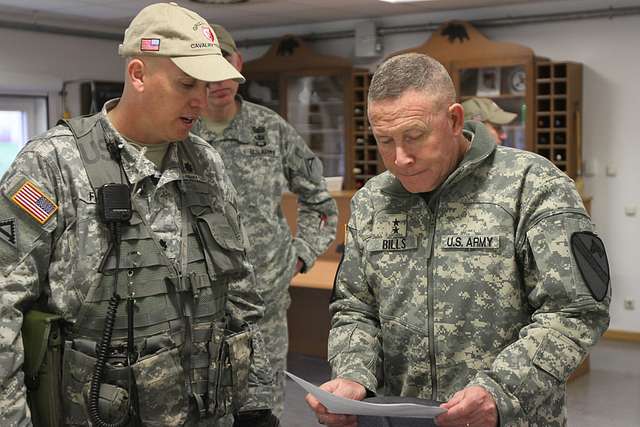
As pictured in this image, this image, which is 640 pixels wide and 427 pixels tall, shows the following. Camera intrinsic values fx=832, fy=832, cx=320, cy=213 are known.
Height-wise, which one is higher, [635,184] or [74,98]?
[74,98]

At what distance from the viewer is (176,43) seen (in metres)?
2.04

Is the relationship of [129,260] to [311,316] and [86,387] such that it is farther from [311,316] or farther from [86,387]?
[311,316]

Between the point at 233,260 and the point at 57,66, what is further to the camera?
the point at 57,66

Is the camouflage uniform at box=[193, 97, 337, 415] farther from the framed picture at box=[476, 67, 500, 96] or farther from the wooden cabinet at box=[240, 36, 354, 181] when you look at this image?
the wooden cabinet at box=[240, 36, 354, 181]

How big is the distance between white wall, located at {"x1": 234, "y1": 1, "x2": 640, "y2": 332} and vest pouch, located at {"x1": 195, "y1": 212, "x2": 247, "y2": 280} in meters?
5.97

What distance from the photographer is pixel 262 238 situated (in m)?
3.54

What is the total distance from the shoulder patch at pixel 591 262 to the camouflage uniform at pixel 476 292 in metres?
0.02

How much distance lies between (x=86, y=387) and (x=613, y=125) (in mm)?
6443

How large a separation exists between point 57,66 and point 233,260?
7527 mm

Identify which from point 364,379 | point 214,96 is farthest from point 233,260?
point 214,96

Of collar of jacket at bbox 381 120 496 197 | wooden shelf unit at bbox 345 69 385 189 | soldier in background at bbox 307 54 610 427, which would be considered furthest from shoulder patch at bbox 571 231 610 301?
wooden shelf unit at bbox 345 69 385 189

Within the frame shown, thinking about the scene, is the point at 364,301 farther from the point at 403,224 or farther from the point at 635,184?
the point at 635,184

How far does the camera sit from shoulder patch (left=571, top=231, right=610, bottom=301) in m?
1.75

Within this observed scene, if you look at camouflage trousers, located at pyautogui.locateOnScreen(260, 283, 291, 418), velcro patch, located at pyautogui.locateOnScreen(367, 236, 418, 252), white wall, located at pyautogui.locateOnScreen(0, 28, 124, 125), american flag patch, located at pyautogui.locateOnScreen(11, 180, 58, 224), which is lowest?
camouflage trousers, located at pyautogui.locateOnScreen(260, 283, 291, 418)
